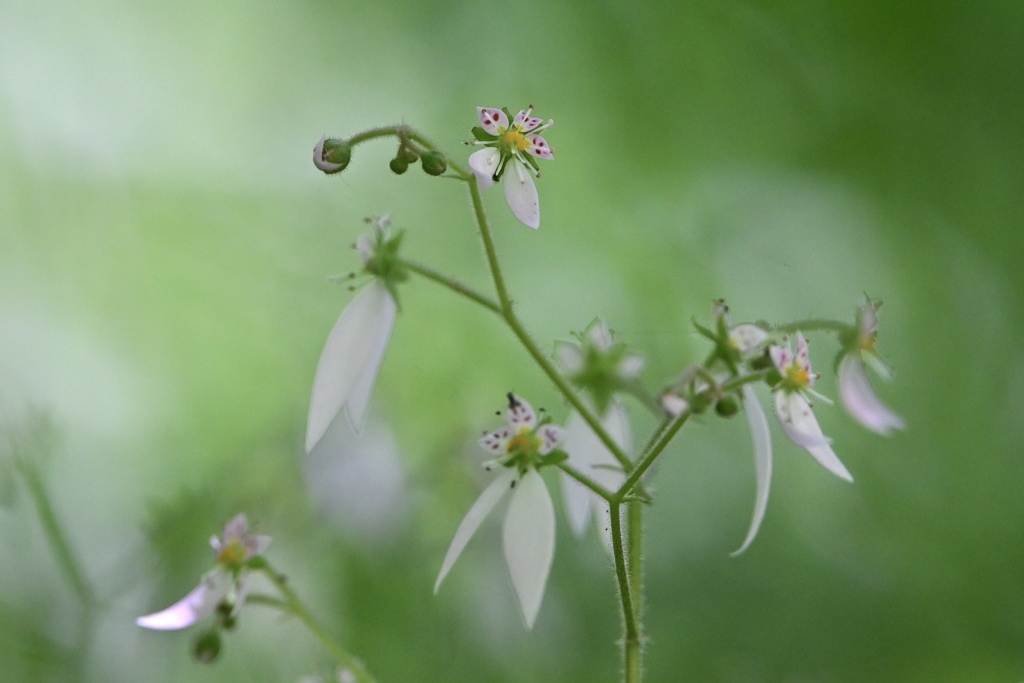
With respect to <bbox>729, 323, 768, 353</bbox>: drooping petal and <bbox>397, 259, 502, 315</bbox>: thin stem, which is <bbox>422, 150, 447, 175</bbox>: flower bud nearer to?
<bbox>397, 259, 502, 315</bbox>: thin stem

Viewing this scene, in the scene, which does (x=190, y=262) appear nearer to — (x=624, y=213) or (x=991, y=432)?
(x=624, y=213)

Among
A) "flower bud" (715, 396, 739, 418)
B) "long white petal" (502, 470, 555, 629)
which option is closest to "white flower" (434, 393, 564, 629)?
"long white petal" (502, 470, 555, 629)

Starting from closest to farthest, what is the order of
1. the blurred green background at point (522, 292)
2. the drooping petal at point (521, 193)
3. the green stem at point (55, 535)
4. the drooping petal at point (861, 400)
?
the drooping petal at point (861, 400) < the drooping petal at point (521, 193) < the green stem at point (55, 535) < the blurred green background at point (522, 292)

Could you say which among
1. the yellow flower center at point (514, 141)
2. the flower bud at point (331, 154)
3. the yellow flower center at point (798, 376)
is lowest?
the yellow flower center at point (798, 376)

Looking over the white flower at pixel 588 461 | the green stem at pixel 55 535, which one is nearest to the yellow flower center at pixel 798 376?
the white flower at pixel 588 461

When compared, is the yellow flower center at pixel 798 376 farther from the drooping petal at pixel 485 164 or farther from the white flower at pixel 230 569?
the white flower at pixel 230 569

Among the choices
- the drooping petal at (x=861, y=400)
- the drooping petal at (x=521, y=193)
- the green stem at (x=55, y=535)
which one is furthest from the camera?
the green stem at (x=55, y=535)

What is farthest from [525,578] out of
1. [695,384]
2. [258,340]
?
[258,340]
